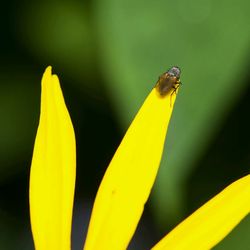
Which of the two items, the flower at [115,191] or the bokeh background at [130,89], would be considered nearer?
the flower at [115,191]

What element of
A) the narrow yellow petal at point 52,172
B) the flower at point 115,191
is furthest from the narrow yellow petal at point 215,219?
the narrow yellow petal at point 52,172

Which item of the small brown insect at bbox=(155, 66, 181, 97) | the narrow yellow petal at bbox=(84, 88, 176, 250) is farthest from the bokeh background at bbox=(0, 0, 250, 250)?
the narrow yellow petal at bbox=(84, 88, 176, 250)

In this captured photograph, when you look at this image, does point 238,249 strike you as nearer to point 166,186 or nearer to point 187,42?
point 166,186

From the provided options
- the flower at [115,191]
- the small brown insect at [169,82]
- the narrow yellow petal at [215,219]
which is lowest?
the narrow yellow petal at [215,219]

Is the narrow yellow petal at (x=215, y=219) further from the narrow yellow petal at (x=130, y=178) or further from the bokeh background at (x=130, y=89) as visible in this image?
Answer: the bokeh background at (x=130, y=89)

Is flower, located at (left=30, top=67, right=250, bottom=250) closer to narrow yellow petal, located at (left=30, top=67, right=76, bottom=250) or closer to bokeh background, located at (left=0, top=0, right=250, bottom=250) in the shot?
narrow yellow petal, located at (left=30, top=67, right=76, bottom=250)

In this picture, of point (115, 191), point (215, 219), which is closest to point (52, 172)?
point (115, 191)

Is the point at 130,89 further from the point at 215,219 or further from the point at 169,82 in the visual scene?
the point at 215,219
